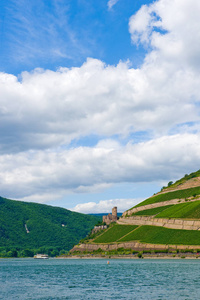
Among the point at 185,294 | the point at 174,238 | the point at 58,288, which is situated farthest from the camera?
the point at 174,238

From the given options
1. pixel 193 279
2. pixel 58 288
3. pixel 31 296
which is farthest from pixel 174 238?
pixel 31 296

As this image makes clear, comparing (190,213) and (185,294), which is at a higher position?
(190,213)

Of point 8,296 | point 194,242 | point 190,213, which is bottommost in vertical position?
point 8,296

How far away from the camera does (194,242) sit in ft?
555

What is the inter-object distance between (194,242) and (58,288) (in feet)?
346

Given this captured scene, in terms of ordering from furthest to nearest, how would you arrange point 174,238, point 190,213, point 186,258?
point 190,213 < point 174,238 < point 186,258

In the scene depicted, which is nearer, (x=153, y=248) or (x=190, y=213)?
(x=153, y=248)

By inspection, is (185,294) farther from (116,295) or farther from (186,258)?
(186,258)

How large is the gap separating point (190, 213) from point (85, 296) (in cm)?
14131

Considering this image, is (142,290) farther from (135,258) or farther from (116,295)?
(135,258)

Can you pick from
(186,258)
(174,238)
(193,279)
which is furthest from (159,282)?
(174,238)

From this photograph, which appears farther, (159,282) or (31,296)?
(159,282)

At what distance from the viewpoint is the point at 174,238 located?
182 m

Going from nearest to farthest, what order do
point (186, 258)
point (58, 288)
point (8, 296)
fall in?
point (8, 296) → point (58, 288) → point (186, 258)
